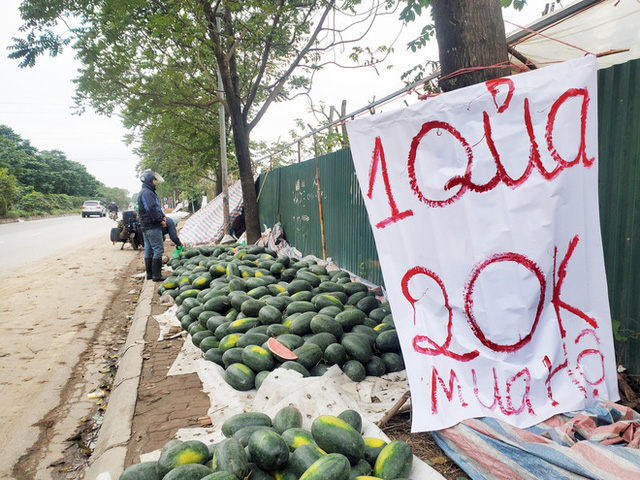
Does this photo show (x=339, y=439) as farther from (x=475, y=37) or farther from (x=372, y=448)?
(x=475, y=37)

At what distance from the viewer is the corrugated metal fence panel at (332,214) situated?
219 inches

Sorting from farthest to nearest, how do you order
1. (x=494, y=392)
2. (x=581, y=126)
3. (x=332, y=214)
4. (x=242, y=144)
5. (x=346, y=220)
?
1. (x=242, y=144)
2. (x=332, y=214)
3. (x=346, y=220)
4. (x=494, y=392)
5. (x=581, y=126)

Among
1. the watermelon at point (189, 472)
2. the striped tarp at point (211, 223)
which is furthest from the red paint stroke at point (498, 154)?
the striped tarp at point (211, 223)

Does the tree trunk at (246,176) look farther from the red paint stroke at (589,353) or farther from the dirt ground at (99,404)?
the red paint stroke at (589,353)


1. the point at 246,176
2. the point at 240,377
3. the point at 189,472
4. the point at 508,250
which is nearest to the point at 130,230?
the point at 246,176

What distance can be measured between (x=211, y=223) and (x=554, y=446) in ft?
39.7

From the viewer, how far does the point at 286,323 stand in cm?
382

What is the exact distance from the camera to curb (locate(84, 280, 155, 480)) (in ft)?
8.10

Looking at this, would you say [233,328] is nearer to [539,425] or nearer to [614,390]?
[539,425]

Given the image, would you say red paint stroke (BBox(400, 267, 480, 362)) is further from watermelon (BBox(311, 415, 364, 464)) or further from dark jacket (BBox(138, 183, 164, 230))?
dark jacket (BBox(138, 183, 164, 230))

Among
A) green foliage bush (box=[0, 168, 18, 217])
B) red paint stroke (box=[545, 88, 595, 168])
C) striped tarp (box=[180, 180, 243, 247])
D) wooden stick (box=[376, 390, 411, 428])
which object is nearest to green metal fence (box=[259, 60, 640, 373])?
red paint stroke (box=[545, 88, 595, 168])

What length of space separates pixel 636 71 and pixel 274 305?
334 centimetres

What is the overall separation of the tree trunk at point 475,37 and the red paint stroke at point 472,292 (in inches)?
46.3

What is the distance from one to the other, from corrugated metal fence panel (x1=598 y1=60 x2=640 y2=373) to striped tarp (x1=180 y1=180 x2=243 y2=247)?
10536 millimetres
